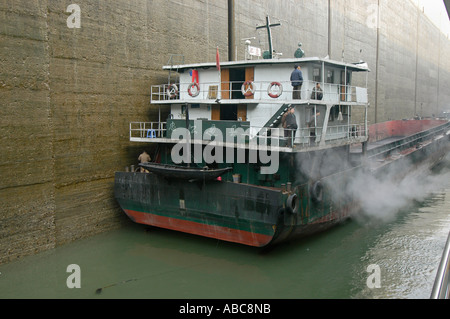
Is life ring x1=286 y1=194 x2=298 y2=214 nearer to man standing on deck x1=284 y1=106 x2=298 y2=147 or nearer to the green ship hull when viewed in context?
the green ship hull

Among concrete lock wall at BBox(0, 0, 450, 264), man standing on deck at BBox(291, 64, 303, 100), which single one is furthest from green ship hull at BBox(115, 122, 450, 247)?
man standing on deck at BBox(291, 64, 303, 100)

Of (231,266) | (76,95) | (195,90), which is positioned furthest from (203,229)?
(76,95)

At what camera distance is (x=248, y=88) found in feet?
43.1

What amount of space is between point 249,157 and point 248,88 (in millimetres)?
2419

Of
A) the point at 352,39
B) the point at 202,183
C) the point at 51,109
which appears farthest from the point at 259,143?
the point at 352,39

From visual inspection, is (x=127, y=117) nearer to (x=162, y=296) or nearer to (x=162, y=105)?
(x=162, y=105)

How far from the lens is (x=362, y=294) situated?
364 inches

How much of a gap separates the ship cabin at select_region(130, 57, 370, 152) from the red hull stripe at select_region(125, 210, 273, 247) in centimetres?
247

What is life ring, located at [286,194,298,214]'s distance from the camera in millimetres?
10852

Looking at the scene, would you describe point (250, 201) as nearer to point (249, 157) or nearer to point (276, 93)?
point (249, 157)

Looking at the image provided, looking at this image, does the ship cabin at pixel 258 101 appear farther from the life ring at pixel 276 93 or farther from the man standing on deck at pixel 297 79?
the man standing on deck at pixel 297 79

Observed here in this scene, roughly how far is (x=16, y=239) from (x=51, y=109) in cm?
371
